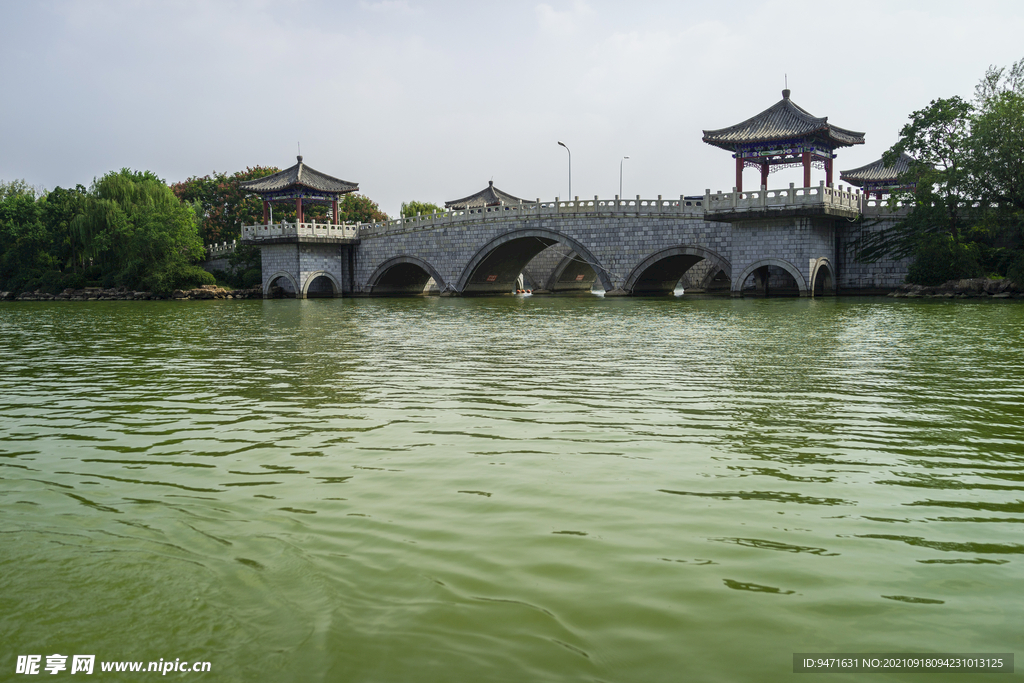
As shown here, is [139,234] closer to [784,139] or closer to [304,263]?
[304,263]

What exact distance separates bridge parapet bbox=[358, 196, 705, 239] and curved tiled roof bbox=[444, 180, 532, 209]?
10.7 m

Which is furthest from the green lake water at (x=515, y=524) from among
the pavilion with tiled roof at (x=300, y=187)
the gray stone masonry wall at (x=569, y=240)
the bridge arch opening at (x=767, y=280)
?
the pavilion with tiled roof at (x=300, y=187)

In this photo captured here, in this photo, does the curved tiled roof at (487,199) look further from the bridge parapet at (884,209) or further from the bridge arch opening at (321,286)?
the bridge parapet at (884,209)

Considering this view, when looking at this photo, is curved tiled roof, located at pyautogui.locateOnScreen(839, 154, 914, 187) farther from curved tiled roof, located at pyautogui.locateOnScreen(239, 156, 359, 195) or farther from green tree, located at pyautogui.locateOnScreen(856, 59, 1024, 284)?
curved tiled roof, located at pyautogui.locateOnScreen(239, 156, 359, 195)

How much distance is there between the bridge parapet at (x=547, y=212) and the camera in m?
30.3

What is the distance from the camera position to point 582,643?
229cm

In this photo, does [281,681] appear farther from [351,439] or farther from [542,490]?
[351,439]

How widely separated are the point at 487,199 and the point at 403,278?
33.2 ft

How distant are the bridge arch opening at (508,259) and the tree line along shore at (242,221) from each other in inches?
442

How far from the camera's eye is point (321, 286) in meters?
43.8

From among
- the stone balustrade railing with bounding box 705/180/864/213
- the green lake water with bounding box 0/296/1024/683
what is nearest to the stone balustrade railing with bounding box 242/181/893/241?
the stone balustrade railing with bounding box 705/180/864/213

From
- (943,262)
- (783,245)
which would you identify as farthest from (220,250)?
(943,262)

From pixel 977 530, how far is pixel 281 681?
285cm

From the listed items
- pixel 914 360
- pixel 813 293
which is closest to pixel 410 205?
pixel 813 293
